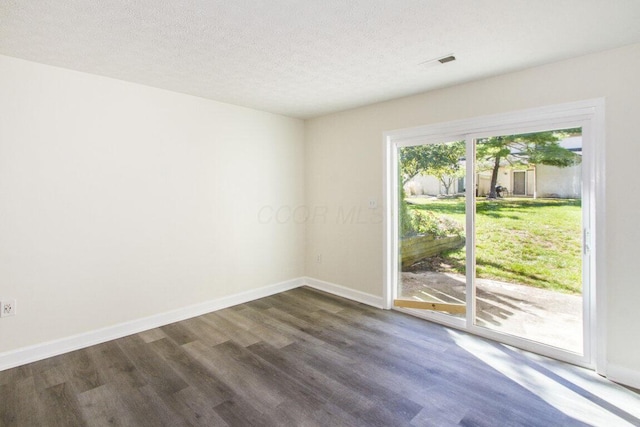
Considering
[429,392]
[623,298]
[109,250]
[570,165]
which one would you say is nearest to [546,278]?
[623,298]

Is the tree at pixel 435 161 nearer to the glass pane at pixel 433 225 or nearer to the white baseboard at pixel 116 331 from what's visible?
the glass pane at pixel 433 225

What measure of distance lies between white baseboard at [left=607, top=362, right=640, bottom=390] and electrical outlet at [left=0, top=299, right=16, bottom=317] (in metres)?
4.62

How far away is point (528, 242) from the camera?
2854mm

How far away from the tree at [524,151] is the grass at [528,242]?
28 centimetres

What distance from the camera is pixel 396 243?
12.5ft

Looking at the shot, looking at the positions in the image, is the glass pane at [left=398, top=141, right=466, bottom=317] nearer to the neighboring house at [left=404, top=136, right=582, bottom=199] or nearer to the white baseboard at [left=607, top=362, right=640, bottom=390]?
the neighboring house at [left=404, top=136, right=582, bottom=199]

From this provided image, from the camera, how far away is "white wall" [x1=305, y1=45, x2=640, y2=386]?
2285 millimetres

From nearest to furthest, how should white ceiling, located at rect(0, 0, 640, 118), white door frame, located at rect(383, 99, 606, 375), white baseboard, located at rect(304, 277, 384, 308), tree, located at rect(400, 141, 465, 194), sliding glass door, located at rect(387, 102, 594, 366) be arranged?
white ceiling, located at rect(0, 0, 640, 118)
white door frame, located at rect(383, 99, 606, 375)
sliding glass door, located at rect(387, 102, 594, 366)
tree, located at rect(400, 141, 465, 194)
white baseboard, located at rect(304, 277, 384, 308)

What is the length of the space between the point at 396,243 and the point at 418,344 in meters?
1.24

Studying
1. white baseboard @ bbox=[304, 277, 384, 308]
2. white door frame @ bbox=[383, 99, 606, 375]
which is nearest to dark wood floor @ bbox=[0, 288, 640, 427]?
white door frame @ bbox=[383, 99, 606, 375]

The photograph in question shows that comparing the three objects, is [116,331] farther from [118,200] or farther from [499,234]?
[499,234]

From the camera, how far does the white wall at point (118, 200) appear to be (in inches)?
101

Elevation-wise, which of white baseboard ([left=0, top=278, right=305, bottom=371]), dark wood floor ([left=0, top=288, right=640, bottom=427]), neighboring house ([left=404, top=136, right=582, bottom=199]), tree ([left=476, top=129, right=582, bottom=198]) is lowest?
dark wood floor ([left=0, top=288, right=640, bottom=427])

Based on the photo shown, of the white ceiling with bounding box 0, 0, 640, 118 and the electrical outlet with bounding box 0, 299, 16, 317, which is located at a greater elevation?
the white ceiling with bounding box 0, 0, 640, 118
